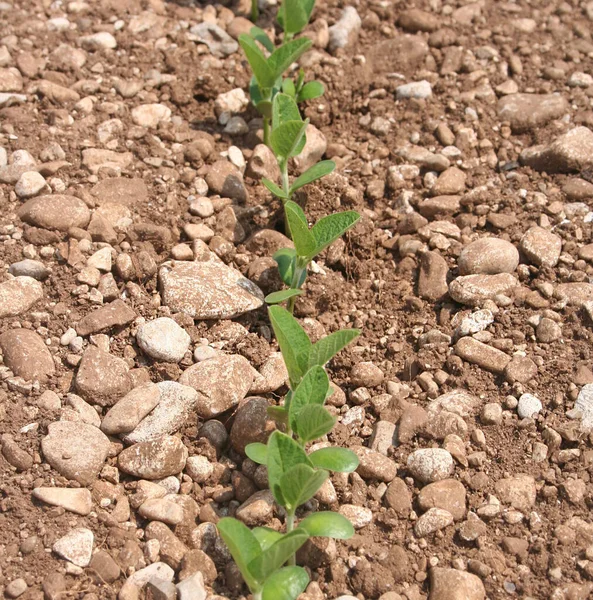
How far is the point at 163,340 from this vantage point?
2350 mm

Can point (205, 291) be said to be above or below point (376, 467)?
above

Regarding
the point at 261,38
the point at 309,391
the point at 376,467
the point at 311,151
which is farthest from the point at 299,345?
the point at 261,38

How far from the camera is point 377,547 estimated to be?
2033 mm

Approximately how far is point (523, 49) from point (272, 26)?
1.07 metres

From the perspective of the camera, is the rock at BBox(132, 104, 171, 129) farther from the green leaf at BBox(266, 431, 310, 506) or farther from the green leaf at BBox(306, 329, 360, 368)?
the green leaf at BBox(266, 431, 310, 506)

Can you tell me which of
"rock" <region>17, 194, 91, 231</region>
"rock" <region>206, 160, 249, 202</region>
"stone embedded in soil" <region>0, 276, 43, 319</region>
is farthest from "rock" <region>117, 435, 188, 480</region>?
"rock" <region>206, 160, 249, 202</region>

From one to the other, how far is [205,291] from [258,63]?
2.88ft

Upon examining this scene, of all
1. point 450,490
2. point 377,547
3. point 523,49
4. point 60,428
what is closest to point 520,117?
point 523,49

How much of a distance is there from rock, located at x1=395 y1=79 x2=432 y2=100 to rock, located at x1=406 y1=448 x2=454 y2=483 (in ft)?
5.29

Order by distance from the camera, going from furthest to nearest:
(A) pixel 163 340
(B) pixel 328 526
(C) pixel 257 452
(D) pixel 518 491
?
(A) pixel 163 340
(D) pixel 518 491
(C) pixel 257 452
(B) pixel 328 526

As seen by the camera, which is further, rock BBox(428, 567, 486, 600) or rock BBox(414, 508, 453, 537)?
rock BBox(414, 508, 453, 537)

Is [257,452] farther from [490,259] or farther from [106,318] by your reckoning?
[490,259]

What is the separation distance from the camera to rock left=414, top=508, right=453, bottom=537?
2.04 meters

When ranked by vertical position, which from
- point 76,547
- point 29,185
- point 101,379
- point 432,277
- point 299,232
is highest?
point 299,232
